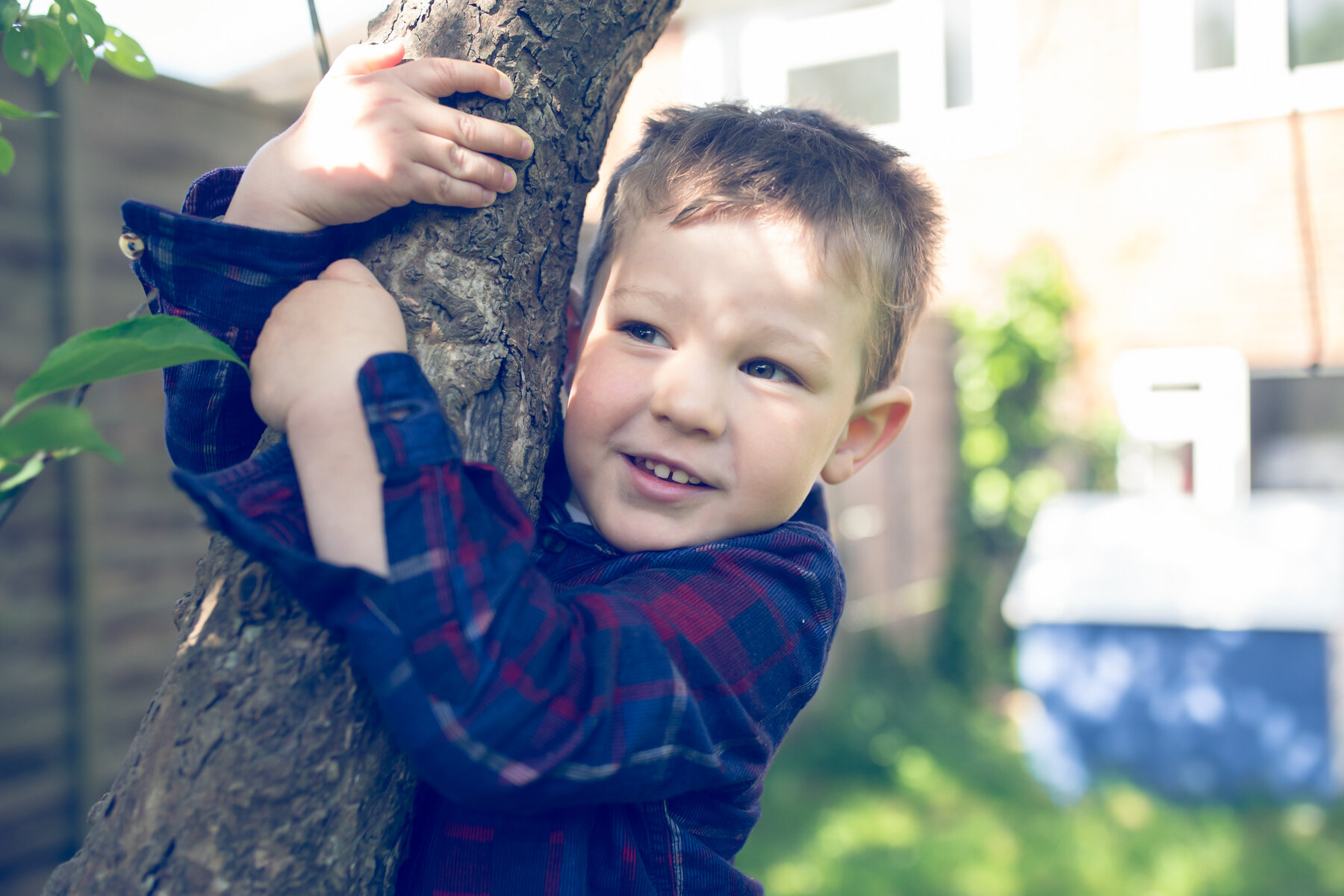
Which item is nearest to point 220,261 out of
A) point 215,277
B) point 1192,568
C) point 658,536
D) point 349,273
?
point 215,277

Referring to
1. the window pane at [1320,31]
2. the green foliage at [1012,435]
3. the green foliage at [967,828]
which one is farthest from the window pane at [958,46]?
the green foliage at [967,828]

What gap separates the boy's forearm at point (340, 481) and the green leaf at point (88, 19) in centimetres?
58

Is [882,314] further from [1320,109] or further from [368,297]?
[1320,109]

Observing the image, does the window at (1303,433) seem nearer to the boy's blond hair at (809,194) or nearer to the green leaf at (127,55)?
the boy's blond hair at (809,194)

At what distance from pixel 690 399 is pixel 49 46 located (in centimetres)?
90

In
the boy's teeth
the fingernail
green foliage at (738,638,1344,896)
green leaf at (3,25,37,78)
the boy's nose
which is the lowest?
green foliage at (738,638,1344,896)

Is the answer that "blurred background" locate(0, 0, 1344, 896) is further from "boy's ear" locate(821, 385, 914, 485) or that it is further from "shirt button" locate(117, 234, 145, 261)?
"shirt button" locate(117, 234, 145, 261)

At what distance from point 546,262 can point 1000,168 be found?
734cm

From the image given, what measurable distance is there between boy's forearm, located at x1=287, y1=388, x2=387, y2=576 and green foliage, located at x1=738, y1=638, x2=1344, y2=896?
3337 mm

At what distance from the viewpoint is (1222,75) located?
688 centimetres

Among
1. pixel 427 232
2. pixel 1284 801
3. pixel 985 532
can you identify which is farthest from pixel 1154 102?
pixel 427 232

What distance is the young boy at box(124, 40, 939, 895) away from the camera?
0.87 m

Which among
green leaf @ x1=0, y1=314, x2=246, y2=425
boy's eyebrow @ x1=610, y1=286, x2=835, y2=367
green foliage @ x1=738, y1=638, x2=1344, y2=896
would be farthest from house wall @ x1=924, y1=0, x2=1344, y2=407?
green leaf @ x1=0, y1=314, x2=246, y2=425

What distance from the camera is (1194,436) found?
23.2ft
